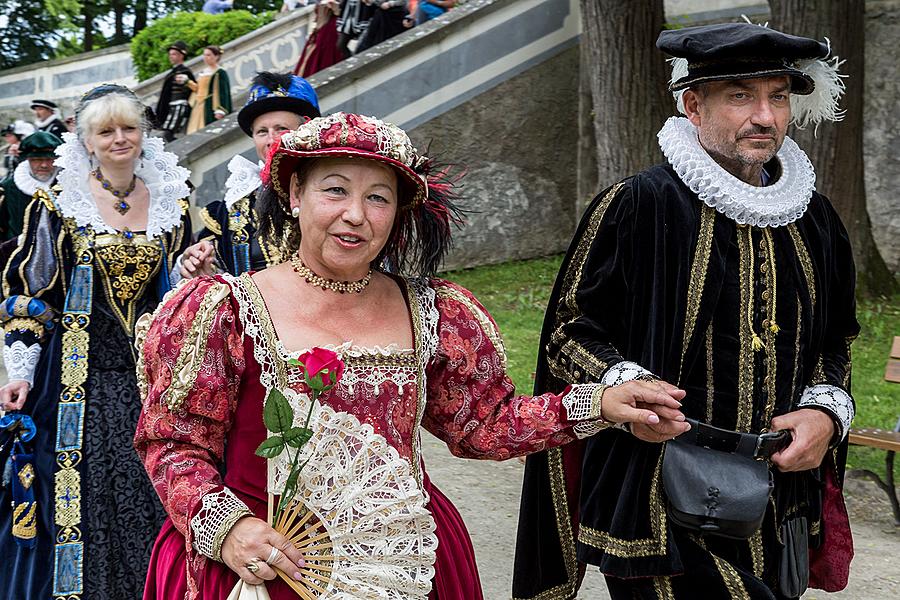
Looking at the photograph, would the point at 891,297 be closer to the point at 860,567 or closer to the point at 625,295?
the point at 860,567

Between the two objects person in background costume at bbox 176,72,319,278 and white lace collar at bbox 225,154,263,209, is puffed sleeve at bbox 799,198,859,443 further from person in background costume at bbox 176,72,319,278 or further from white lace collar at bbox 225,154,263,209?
white lace collar at bbox 225,154,263,209

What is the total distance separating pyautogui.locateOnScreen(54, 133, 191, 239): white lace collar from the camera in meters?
4.20

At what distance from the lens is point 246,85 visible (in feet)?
56.5

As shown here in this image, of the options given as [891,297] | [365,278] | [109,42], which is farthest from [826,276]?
[109,42]

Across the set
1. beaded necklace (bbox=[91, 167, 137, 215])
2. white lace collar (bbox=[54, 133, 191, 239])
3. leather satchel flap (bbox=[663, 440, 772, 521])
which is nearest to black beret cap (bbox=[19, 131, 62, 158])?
white lace collar (bbox=[54, 133, 191, 239])

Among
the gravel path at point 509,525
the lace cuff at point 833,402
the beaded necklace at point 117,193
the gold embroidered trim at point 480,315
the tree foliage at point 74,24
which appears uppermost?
the tree foliage at point 74,24

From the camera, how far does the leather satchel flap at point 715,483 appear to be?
9.66 ft

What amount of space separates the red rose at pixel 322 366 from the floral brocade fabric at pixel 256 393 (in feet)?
0.12

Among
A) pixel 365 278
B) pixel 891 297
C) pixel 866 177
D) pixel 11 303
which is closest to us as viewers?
pixel 365 278

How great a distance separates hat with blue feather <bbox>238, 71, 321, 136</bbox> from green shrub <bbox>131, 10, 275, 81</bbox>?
48.6 feet

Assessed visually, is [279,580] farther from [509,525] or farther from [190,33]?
[190,33]

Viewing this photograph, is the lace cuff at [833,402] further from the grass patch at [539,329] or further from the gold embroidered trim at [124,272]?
the grass patch at [539,329]

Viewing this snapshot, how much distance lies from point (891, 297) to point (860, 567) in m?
4.55

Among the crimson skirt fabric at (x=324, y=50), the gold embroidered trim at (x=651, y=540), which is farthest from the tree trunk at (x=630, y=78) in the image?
the gold embroidered trim at (x=651, y=540)
